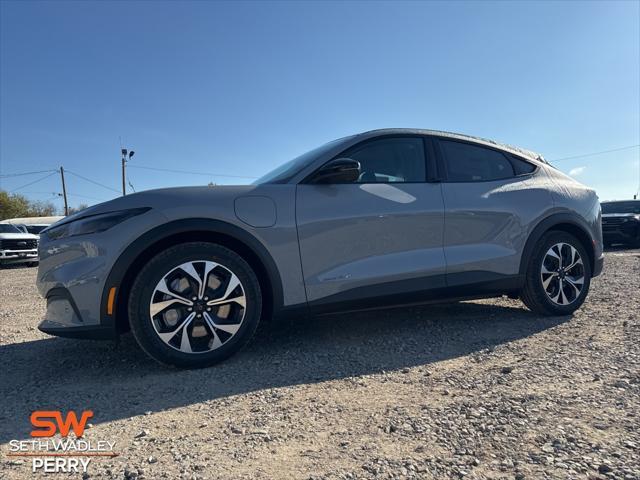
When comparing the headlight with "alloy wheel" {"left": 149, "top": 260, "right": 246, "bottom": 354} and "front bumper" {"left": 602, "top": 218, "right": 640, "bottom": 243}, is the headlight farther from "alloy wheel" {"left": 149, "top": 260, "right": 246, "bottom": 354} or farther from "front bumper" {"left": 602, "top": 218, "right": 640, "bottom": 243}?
"front bumper" {"left": 602, "top": 218, "right": 640, "bottom": 243}

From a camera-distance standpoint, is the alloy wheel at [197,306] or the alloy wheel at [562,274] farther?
the alloy wheel at [562,274]

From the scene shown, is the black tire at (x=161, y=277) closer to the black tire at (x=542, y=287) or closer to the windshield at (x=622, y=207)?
the black tire at (x=542, y=287)

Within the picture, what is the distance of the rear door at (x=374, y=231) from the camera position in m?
2.93

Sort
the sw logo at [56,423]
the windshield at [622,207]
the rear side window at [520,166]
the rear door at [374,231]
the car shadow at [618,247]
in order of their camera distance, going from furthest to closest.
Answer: the windshield at [622,207]
the car shadow at [618,247]
the rear side window at [520,166]
the rear door at [374,231]
the sw logo at [56,423]

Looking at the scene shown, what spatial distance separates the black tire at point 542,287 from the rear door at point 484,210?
0.62ft

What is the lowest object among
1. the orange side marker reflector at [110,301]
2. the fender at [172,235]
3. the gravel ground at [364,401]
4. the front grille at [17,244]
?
the gravel ground at [364,401]

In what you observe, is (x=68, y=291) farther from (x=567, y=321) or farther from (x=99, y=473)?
(x=567, y=321)

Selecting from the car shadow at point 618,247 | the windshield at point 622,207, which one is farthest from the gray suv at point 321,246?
the windshield at point 622,207

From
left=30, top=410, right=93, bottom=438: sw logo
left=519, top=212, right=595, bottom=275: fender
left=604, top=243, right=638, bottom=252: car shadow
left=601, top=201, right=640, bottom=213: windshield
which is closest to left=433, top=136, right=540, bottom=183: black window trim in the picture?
left=519, top=212, right=595, bottom=275: fender

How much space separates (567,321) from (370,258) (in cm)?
192

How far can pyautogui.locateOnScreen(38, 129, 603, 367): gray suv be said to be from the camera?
259 centimetres

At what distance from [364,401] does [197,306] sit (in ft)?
3.86

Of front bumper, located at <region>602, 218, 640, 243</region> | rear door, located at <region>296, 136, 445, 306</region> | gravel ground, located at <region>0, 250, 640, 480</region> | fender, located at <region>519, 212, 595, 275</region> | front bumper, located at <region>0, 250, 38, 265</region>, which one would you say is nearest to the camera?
gravel ground, located at <region>0, 250, 640, 480</region>
